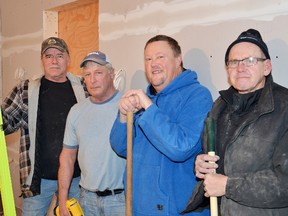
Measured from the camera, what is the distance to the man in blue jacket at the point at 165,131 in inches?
69.3

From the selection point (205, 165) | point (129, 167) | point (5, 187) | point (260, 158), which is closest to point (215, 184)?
point (205, 165)

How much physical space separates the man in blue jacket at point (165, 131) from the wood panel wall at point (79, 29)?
161 cm

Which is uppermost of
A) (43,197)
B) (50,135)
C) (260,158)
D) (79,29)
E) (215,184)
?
(79,29)

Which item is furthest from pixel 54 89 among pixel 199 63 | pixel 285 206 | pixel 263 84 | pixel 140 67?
pixel 285 206

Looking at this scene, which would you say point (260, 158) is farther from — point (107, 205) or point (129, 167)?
point (107, 205)

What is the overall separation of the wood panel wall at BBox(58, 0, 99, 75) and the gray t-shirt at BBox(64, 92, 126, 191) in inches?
48.9

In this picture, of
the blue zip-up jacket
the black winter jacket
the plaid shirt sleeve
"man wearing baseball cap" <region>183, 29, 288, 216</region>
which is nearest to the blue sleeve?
the blue zip-up jacket

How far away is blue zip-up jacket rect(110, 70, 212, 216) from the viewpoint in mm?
1754

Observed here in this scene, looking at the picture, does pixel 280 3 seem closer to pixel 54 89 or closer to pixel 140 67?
pixel 140 67

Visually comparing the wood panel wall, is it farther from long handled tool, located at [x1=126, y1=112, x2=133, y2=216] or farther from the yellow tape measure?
the yellow tape measure

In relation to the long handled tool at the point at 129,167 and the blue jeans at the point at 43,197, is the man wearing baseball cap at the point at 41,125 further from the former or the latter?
the long handled tool at the point at 129,167

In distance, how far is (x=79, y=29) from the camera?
12.1 feet

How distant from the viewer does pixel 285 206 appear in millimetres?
1411

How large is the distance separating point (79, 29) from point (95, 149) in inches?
69.4
